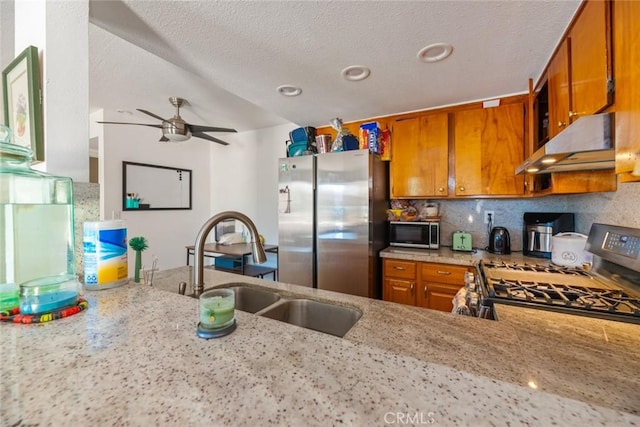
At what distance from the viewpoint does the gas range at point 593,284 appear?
3.28 feet

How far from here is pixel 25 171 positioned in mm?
758

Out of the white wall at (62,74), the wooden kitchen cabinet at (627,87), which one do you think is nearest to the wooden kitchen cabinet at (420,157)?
the wooden kitchen cabinet at (627,87)

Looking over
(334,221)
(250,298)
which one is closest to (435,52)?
(334,221)

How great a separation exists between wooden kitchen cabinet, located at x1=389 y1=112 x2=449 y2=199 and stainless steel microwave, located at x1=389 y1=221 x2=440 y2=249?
0.94 ft

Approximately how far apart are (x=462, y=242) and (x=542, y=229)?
57cm

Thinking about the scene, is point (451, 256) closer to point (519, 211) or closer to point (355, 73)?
point (519, 211)

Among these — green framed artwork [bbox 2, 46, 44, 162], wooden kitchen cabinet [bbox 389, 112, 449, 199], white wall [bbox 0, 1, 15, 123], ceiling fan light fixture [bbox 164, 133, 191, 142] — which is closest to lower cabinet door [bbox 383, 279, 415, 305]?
wooden kitchen cabinet [bbox 389, 112, 449, 199]

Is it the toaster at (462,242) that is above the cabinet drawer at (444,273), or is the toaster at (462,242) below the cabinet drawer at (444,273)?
above

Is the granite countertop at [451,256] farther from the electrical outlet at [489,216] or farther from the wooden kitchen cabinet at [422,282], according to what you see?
the electrical outlet at [489,216]

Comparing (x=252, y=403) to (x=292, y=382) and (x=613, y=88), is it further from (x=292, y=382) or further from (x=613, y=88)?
(x=613, y=88)

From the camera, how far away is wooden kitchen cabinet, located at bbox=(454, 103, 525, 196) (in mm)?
2098

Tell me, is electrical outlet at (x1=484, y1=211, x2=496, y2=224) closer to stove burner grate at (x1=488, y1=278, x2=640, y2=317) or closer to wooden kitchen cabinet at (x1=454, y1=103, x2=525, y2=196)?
wooden kitchen cabinet at (x1=454, y1=103, x2=525, y2=196)

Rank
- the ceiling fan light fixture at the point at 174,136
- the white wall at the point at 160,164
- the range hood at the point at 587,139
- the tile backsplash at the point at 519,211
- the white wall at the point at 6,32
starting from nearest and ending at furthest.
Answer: the range hood at the point at 587,139, the white wall at the point at 6,32, the tile backsplash at the point at 519,211, the ceiling fan light fixture at the point at 174,136, the white wall at the point at 160,164

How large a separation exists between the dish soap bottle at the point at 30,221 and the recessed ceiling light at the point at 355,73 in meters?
1.67
